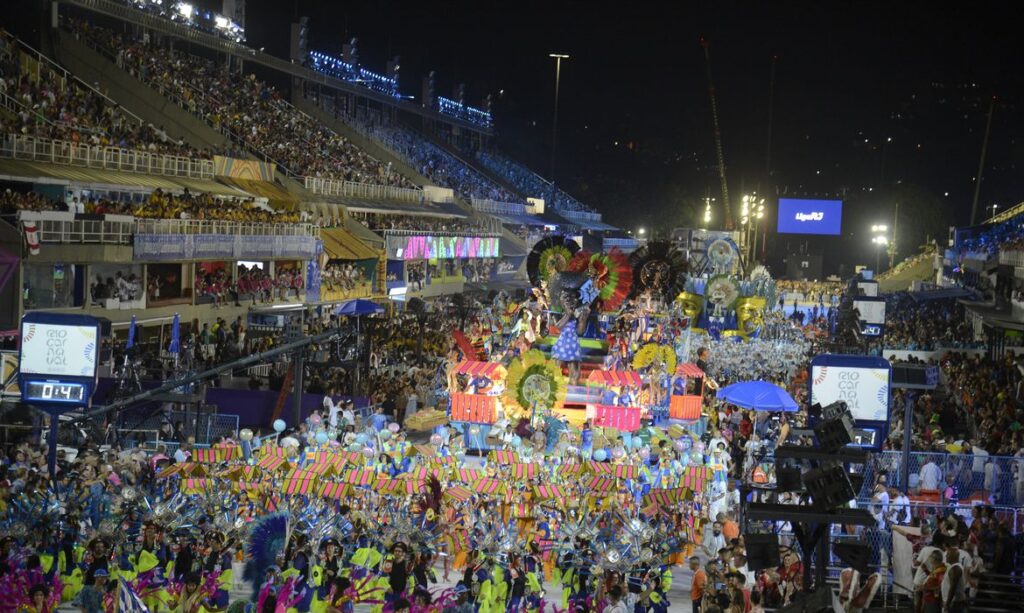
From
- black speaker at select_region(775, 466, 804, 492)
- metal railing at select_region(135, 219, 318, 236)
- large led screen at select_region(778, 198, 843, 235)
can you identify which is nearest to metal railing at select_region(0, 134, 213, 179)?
metal railing at select_region(135, 219, 318, 236)

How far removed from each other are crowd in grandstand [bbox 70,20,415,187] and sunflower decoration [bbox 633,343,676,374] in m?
20.7

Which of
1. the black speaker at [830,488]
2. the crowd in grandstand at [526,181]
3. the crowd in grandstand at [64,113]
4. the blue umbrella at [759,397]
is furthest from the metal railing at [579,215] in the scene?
the black speaker at [830,488]

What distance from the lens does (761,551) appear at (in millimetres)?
10453

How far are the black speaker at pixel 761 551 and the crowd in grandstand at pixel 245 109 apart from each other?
33.1 m

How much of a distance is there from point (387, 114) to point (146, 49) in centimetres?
2814

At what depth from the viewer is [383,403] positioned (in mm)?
25516

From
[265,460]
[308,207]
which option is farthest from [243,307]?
[265,460]

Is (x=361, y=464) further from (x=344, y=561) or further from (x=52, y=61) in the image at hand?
(x=52, y=61)

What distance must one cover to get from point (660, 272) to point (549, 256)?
14.3 feet

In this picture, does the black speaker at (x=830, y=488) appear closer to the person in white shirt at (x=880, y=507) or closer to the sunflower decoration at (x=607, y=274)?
the person in white shirt at (x=880, y=507)

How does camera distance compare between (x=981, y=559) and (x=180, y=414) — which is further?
(x=180, y=414)

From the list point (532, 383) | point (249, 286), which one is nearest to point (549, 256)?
point (532, 383)

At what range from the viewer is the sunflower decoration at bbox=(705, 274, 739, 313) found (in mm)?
42906

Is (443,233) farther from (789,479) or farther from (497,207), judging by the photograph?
(789,479)
